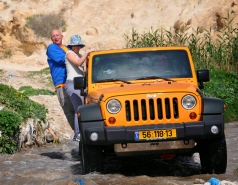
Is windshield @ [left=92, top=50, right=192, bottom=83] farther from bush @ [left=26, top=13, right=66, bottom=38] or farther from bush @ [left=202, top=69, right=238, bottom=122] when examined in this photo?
bush @ [left=26, top=13, right=66, bottom=38]

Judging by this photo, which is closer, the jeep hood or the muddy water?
the jeep hood

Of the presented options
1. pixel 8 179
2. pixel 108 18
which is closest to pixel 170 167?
pixel 8 179

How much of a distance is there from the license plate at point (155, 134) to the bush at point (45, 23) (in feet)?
87.8

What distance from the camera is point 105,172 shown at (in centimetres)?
810

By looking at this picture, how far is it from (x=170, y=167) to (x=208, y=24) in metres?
19.3

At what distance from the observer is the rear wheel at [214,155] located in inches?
293

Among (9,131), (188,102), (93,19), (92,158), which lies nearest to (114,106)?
(92,158)

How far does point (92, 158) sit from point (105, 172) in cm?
71

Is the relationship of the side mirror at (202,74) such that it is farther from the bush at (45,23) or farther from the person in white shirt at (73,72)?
the bush at (45,23)

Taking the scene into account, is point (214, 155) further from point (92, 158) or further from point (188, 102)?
point (92, 158)

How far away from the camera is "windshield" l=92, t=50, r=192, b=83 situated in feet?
26.8

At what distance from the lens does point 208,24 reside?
2722 centimetres

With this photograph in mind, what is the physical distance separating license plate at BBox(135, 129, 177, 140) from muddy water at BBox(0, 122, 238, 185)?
54 cm

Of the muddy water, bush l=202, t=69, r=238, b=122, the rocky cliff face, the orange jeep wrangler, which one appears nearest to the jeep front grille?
the orange jeep wrangler
